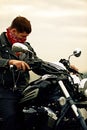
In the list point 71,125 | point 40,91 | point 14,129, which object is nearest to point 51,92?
point 40,91

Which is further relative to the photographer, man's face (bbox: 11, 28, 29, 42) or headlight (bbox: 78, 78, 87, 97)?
man's face (bbox: 11, 28, 29, 42)

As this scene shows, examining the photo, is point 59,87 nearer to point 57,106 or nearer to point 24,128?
point 57,106

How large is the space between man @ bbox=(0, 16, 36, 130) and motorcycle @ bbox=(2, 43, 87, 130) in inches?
3.1

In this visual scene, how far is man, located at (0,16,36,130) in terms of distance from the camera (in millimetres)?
2453

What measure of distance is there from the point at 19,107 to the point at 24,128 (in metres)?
0.13

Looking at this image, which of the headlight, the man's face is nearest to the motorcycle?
the headlight

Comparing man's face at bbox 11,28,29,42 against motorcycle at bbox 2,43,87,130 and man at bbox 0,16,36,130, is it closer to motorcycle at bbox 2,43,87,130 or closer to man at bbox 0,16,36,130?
man at bbox 0,16,36,130

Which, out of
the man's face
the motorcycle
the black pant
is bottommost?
the black pant

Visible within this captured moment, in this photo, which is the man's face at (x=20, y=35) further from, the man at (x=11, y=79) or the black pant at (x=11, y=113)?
the black pant at (x=11, y=113)

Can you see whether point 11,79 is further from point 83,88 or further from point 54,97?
point 83,88

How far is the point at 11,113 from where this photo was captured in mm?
2447

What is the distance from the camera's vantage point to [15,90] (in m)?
2.53

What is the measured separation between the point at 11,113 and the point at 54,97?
33 centimetres

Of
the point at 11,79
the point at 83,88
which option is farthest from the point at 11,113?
the point at 83,88
